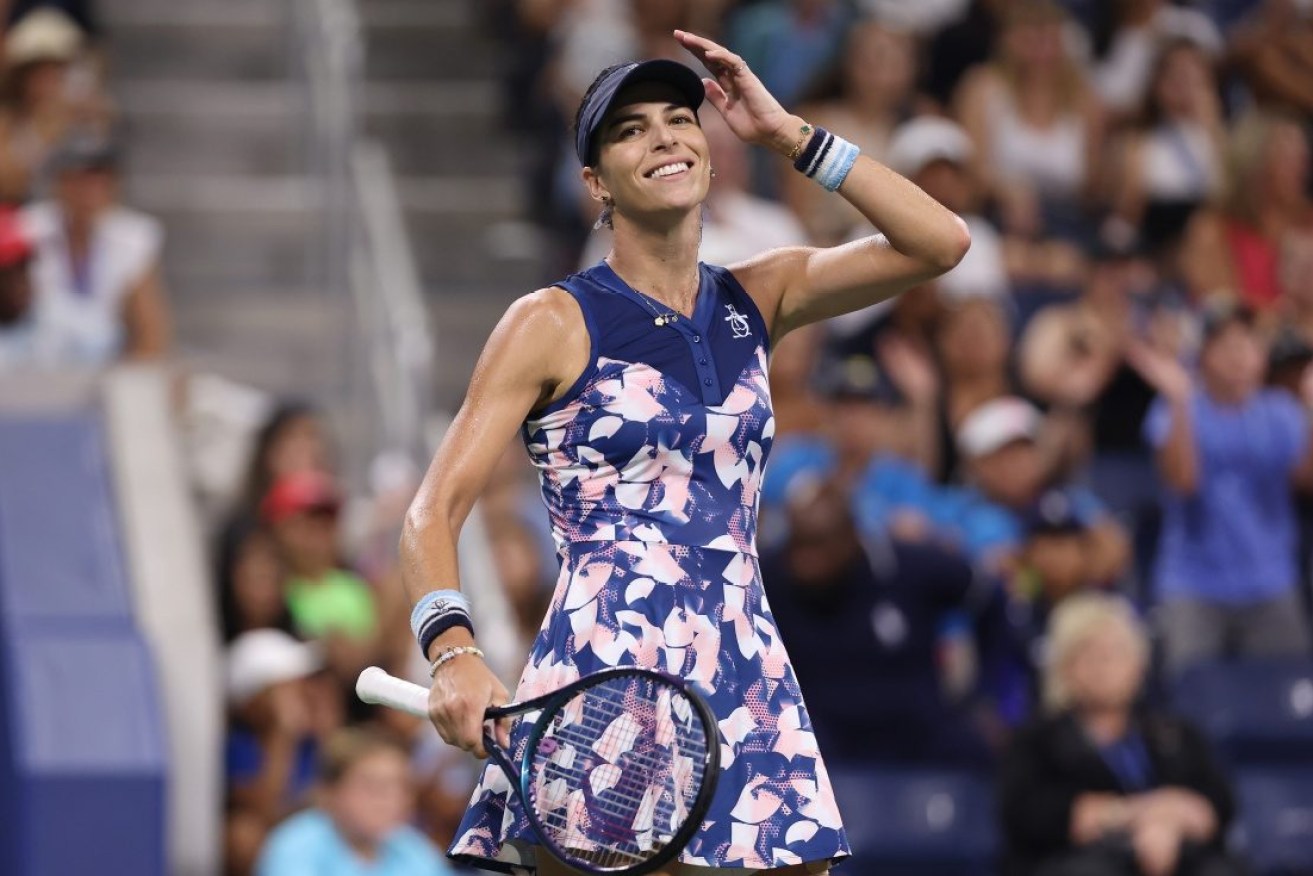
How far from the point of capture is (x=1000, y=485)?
838 cm

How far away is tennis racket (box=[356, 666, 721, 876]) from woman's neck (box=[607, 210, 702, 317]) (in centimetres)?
66

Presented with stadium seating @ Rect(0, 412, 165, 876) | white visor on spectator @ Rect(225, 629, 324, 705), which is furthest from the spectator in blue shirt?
white visor on spectator @ Rect(225, 629, 324, 705)

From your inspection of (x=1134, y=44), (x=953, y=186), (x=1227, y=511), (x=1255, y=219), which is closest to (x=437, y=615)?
(x=1227, y=511)

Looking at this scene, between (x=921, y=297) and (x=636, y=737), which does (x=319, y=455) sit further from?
(x=636, y=737)

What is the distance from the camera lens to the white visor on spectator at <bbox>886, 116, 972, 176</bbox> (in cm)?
903

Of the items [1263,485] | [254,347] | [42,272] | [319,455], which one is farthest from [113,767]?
[1263,485]

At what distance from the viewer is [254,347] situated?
367 inches

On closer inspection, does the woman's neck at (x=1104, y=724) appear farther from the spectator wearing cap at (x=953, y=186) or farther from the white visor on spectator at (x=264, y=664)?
the white visor on spectator at (x=264, y=664)

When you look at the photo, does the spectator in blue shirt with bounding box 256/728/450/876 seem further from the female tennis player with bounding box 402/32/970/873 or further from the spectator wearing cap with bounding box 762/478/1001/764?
the female tennis player with bounding box 402/32/970/873

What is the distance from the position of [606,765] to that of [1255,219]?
6812mm

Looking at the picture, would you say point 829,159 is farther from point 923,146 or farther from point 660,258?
point 923,146

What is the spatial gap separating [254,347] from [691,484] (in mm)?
5865

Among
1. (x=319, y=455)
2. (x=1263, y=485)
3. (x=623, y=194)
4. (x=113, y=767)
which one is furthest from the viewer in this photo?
(x=1263, y=485)

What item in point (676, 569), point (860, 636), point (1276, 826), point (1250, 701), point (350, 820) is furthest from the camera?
point (1250, 701)
